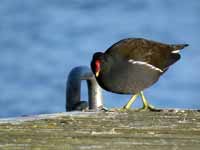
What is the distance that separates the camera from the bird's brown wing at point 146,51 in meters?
10.0

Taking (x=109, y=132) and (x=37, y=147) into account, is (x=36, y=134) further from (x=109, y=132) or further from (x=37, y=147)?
(x=37, y=147)

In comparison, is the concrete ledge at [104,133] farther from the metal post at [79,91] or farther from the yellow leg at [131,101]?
the metal post at [79,91]

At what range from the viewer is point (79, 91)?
34.6ft

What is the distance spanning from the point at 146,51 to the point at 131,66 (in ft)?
2.16

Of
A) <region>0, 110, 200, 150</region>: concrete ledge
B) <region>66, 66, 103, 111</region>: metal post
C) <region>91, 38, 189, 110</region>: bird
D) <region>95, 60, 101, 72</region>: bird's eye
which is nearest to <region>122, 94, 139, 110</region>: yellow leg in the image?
<region>91, 38, 189, 110</region>: bird

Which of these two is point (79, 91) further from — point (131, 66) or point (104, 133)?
point (104, 133)

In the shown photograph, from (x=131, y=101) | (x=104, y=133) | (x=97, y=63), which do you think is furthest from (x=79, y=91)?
(x=104, y=133)

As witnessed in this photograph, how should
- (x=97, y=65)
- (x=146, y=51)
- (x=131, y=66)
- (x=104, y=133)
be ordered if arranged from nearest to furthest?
(x=104, y=133) → (x=97, y=65) → (x=131, y=66) → (x=146, y=51)

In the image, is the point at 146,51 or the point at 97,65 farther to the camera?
the point at 146,51

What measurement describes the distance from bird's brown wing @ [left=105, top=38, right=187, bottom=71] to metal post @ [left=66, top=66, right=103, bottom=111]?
76 centimetres

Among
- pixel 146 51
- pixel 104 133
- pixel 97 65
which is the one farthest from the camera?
pixel 146 51

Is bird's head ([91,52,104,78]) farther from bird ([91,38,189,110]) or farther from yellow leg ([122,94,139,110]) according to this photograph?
yellow leg ([122,94,139,110])

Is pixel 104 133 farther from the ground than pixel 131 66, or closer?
closer

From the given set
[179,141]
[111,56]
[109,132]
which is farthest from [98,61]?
[179,141]
